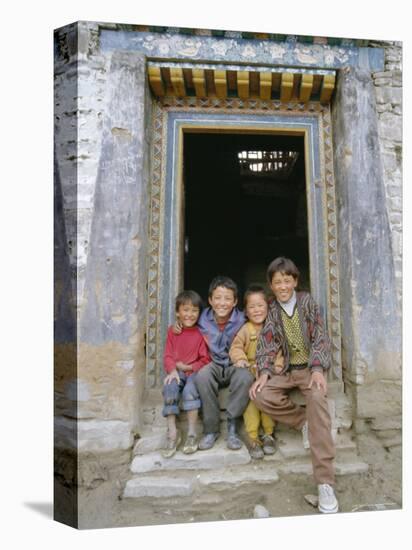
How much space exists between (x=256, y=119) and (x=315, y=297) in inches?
51.6

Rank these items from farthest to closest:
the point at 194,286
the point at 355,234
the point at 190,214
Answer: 1. the point at 190,214
2. the point at 194,286
3. the point at 355,234

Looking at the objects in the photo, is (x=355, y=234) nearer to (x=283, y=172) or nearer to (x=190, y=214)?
(x=283, y=172)

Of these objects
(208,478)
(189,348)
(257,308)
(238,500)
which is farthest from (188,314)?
(238,500)

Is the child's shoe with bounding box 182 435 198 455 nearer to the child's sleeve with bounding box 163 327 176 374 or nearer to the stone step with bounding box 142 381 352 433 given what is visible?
the stone step with bounding box 142 381 352 433

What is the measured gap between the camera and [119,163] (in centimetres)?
364

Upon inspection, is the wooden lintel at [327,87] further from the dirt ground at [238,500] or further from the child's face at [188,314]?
the dirt ground at [238,500]

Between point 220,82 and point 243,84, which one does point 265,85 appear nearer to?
point 243,84

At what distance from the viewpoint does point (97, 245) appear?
140 inches

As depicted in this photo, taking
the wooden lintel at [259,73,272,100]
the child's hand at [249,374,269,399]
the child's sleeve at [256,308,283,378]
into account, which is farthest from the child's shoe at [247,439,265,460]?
the wooden lintel at [259,73,272,100]

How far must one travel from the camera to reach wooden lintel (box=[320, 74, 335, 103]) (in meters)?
3.96

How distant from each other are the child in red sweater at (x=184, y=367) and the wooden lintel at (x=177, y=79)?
1.37 meters

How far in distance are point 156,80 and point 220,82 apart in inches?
16.8

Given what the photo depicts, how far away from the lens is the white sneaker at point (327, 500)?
357 cm

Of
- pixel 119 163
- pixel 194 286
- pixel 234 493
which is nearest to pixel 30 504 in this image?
pixel 234 493
